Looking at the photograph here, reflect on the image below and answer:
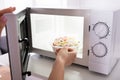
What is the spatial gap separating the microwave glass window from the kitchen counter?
97mm

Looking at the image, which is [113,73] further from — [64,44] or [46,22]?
[46,22]

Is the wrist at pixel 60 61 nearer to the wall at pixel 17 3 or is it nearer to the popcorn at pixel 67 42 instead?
the popcorn at pixel 67 42

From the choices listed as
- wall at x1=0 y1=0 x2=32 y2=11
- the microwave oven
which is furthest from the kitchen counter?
wall at x1=0 y1=0 x2=32 y2=11

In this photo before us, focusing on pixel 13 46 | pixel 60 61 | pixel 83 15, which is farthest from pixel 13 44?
pixel 83 15

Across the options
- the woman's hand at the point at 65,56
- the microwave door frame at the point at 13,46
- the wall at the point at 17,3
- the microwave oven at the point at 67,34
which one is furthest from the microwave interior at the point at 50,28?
the wall at the point at 17,3

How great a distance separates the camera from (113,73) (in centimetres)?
75

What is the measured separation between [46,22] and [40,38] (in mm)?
121

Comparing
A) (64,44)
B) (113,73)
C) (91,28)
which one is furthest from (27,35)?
(113,73)

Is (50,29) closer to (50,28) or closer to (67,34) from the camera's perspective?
(50,28)

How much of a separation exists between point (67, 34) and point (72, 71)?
0.83ft

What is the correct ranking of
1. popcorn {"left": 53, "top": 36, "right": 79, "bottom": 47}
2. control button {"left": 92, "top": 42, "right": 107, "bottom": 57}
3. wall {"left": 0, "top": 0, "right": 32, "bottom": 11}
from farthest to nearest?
1. wall {"left": 0, "top": 0, "right": 32, "bottom": 11}
2. popcorn {"left": 53, "top": 36, "right": 79, "bottom": 47}
3. control button {"left": 92, "top": 42, "right": 107, "bottom": 57}

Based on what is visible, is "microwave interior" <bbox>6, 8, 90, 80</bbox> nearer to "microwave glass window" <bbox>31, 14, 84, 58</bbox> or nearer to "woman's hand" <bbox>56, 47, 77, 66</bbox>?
"microwave glass window" <bbox>31, 14, 84, 58</bbox>

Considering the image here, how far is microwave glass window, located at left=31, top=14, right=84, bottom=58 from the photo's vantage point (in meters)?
0.88

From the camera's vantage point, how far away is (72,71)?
788 mm
